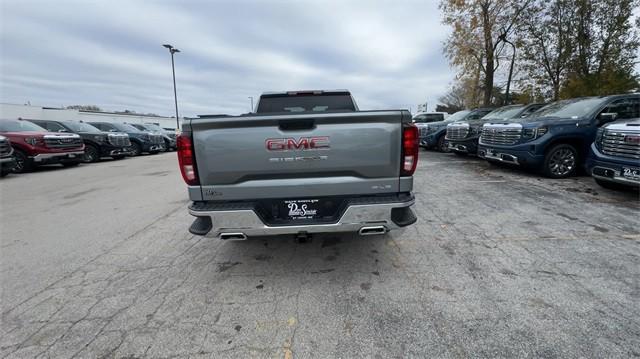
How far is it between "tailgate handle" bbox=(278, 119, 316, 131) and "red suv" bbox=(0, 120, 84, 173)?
1181cm

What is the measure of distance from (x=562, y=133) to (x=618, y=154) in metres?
1.65

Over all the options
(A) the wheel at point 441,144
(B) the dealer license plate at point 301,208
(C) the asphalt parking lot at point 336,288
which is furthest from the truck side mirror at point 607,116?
(B) the dealer license plate at point 301,208

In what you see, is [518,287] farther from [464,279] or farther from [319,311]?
[319,311]

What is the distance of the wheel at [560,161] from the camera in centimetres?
655

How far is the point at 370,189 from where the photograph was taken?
2.58 m

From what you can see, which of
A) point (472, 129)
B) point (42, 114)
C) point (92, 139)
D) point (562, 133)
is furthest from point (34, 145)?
point (42, 114)

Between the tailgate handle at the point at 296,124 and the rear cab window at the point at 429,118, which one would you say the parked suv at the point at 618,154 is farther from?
the rear cab window at the point at 429,118

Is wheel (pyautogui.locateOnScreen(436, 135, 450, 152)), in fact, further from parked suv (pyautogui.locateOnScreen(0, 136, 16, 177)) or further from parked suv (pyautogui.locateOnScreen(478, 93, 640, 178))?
parked suv (pyautogui.locateOnScreen(0, 136, 16, 177))

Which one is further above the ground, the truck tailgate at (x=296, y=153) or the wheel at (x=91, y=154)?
the truck tailgate at (x=296, y=153)

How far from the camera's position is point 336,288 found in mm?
2646

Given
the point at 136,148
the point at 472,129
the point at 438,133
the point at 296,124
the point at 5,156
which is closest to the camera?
the point at 296,124

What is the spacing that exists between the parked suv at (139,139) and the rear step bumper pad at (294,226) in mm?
15800

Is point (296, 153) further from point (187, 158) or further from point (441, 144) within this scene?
point (441, 144)

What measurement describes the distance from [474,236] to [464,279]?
1.16m
